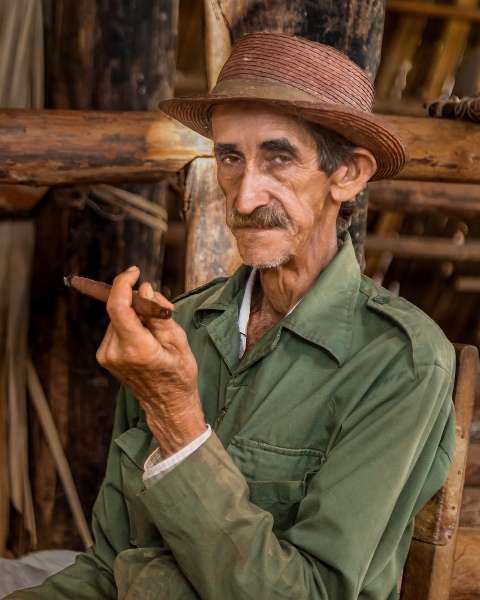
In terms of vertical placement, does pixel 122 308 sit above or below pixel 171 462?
above

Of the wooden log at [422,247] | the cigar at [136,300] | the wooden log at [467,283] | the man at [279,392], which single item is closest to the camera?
the cigar at [136,300]

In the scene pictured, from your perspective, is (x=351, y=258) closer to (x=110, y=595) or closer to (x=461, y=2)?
(x=110, y=595)

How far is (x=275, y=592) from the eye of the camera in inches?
60.9

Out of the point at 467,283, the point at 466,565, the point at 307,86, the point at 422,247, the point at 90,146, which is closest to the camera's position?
the point at 307,86

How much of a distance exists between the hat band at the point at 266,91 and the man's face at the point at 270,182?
34 mm

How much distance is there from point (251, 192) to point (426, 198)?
8.77 ft

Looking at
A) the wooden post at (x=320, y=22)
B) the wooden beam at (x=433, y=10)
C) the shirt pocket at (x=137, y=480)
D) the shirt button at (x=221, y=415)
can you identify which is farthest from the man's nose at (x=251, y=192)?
the wooden beam at (x=433, y=10)

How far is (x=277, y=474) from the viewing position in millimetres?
1747

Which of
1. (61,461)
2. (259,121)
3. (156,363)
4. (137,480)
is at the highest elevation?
(259,121)

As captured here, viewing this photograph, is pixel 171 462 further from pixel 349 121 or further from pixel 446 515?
pixel 349 121

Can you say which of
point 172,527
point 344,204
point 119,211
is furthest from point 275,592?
point 119,211

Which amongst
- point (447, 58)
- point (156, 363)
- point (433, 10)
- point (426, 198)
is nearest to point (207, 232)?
point (156, 363)

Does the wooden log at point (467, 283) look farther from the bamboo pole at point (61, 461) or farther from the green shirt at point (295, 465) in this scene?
the green shirt at point (295, 465)

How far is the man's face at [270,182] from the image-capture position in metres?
1.86
